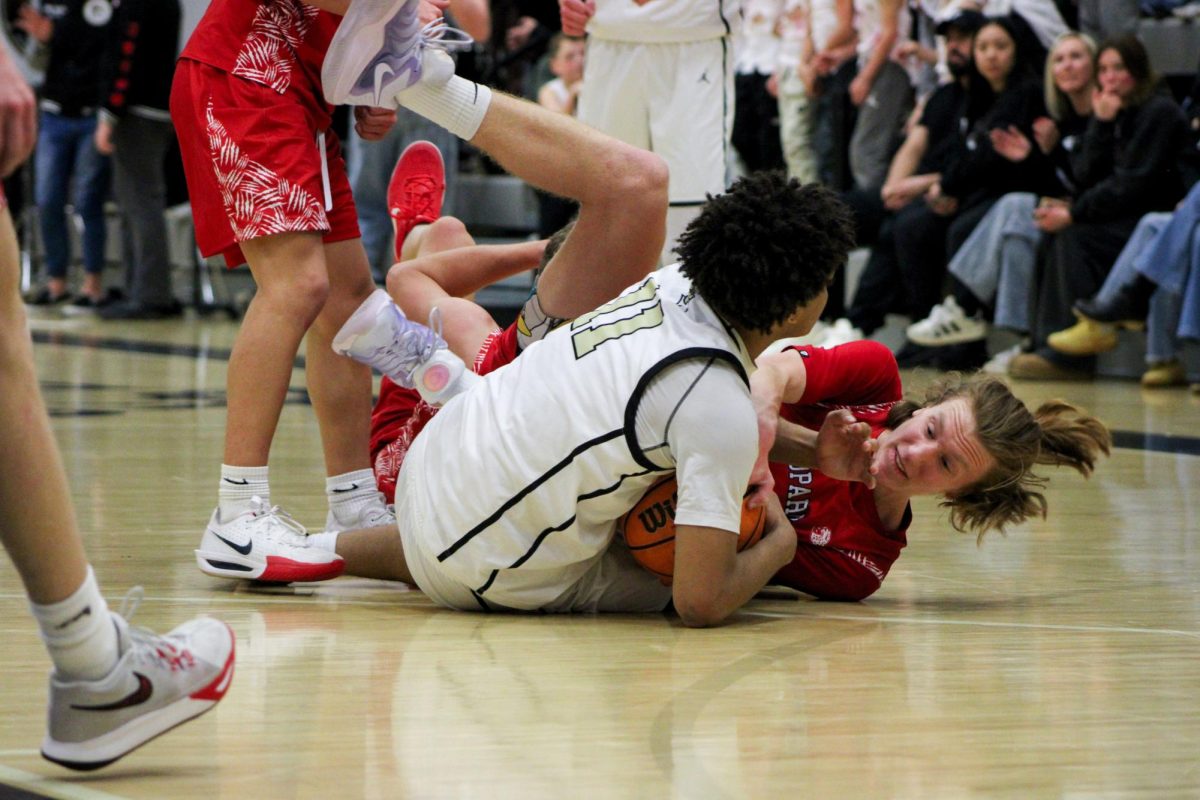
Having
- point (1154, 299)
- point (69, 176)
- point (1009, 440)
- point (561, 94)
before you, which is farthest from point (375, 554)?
point (69, 176)

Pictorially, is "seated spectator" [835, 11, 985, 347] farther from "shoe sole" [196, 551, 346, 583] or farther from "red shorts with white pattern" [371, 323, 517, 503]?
"shoe sole" [196, 551, 346, 583]

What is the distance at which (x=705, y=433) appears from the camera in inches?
101

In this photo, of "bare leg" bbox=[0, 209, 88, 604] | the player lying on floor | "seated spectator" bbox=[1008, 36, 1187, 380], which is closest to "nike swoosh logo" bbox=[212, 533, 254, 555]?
the player lying on floor

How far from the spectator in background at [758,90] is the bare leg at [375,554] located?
20.7 feet

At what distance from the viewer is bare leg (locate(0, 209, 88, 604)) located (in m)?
1.83

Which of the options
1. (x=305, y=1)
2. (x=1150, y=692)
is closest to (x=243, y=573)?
(x=305, y=1)

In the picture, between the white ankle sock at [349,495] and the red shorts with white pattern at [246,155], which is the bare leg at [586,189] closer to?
the red shorts with white pattern at [246,155]

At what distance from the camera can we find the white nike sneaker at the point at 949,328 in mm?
7805

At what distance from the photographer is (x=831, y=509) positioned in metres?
3.03

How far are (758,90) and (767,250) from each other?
675 cm

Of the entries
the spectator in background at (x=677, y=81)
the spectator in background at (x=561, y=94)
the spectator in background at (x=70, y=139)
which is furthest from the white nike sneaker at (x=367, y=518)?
the spectator in background at (x=70, y=139)

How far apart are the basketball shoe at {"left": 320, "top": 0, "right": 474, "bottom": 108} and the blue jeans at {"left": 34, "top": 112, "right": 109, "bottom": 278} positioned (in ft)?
27.7

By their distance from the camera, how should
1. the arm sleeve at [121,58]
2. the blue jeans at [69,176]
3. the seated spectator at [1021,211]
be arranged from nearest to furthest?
the seated spectator at [1021,211], the arm sleeve at [121,58], the blue jeans at [69,176]

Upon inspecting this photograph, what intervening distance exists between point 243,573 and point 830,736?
1299 millimetres
